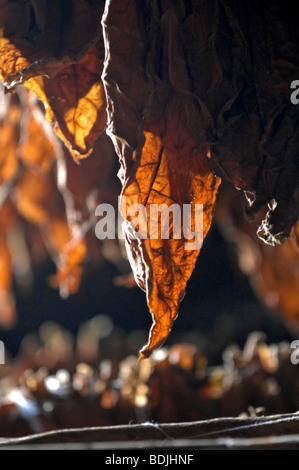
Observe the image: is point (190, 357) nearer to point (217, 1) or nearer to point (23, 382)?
point (23, 382)

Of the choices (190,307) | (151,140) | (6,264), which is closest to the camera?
(151,140)

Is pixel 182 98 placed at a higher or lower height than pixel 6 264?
higher

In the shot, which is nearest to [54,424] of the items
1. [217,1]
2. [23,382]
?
[23,382]

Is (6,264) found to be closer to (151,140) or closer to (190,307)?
(151,140)

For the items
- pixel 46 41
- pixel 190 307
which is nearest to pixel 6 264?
pixel 46 41

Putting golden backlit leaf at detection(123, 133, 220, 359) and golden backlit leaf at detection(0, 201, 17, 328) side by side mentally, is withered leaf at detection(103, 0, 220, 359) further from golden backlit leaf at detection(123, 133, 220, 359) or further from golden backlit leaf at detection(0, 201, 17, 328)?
golden backlit leaf at detection(0, 201, 17, 328)

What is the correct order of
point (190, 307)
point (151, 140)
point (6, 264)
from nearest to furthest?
1. point (151, 140)
2. point (6, 264)
3. point (190, 307)

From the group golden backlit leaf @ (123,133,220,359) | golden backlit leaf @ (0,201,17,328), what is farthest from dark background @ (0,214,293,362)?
golden backlit leaf @ (123,133,220,359)

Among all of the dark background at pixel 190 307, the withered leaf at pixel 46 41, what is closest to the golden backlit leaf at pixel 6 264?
the dark background at pixel 190 307

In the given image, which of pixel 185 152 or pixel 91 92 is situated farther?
pixel 91 92

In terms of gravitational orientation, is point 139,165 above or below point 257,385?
above

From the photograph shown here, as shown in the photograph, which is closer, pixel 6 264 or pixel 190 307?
pixel 6 264
